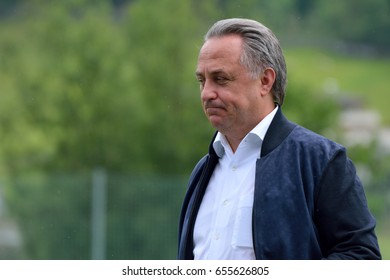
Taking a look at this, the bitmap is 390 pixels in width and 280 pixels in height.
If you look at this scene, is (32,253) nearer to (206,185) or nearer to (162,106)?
(162,106)

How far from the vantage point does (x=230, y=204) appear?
9.78ft

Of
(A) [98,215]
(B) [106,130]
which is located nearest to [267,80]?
(A) [98,215]

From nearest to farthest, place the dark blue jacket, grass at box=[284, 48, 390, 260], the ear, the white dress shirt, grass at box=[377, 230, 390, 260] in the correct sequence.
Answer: the dark blue jacket → the white dress shirt → the ear → grass at box=[377, 230, 390, 260] → grass at box=[284, 48, 390, 260]

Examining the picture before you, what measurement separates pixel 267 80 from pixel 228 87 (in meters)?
0.14

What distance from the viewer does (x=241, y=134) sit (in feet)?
10.0

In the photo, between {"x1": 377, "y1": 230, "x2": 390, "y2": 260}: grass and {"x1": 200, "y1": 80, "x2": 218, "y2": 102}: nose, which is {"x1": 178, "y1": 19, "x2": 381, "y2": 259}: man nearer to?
{"x1": 200, "y1": 80, "x2": 218, "y2": 102}: nose

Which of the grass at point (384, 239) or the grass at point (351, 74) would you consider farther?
the grass at point (351, 74)

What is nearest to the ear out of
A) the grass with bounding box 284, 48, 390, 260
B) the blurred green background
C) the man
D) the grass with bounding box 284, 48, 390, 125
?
the man

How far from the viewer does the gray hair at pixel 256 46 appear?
3.00m

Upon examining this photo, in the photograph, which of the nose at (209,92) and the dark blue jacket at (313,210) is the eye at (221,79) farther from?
the dark blue jacket at (313,210)

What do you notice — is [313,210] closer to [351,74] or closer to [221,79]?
[221,79]

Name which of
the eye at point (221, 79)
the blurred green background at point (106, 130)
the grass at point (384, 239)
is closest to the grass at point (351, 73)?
the blurred green background at point (106, 130)

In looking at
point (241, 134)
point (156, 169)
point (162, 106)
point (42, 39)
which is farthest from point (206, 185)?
point (42, 39)

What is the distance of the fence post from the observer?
1556cm
